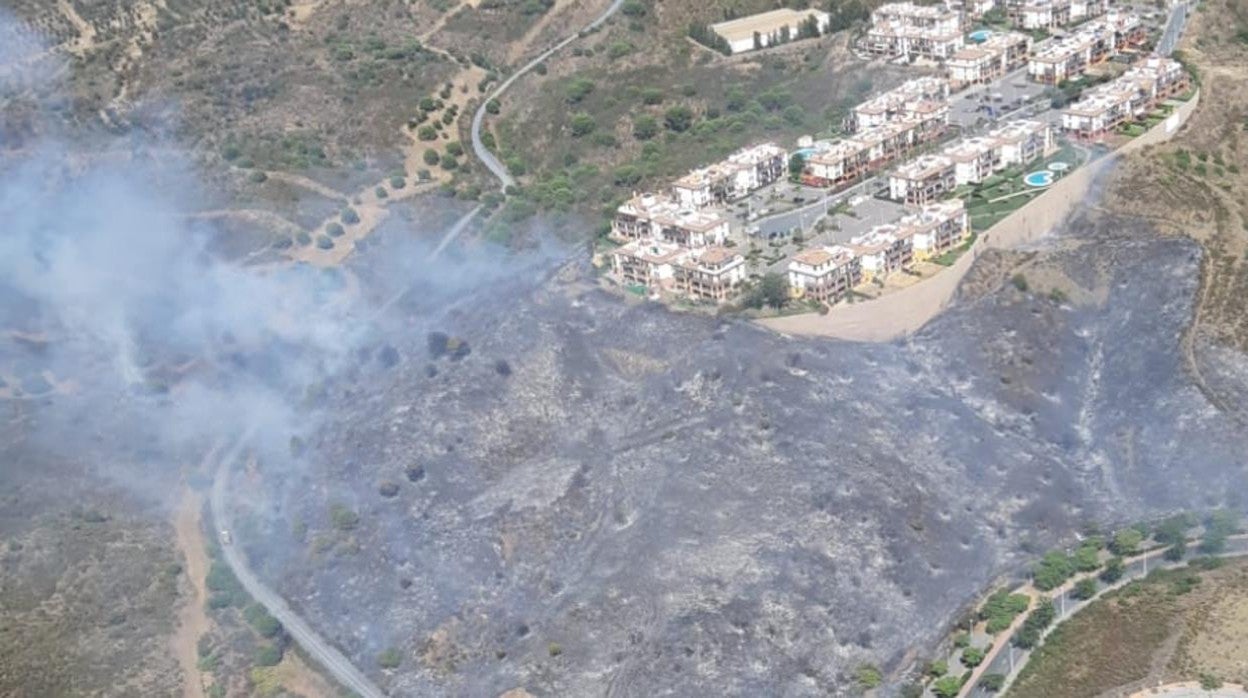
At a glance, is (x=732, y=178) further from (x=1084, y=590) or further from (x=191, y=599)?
(x=191, y=599)

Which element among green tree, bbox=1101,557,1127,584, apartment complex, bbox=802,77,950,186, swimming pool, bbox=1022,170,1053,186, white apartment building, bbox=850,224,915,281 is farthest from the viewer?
apartment complex, bbox=802,77,950,186

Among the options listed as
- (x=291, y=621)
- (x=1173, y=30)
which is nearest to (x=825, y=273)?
(x=291, y=621)

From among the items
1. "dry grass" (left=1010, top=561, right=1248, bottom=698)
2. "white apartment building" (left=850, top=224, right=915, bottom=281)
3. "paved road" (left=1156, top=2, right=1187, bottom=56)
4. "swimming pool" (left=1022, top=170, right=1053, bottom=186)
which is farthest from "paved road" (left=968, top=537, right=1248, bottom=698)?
"paved road" (left=1156, top=2, right=1187, bottom=56)

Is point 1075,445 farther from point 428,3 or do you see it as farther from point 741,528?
point 428,3

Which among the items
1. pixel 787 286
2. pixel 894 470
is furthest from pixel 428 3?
pixel 894 470

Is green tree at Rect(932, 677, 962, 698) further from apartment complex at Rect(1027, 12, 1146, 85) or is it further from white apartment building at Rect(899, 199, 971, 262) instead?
apartment complex at Rect(1027, 12, 1146, 85)

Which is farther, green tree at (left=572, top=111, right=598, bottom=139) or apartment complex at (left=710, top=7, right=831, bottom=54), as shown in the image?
apartment complex at (left=710, top=7, right=831, bottom=54)

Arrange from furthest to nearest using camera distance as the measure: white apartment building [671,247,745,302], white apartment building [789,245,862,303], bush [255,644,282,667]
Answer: white apartment building [671,247,745,302] < white apartment building [789,245,862,303] < bush [255,644,282,667]
